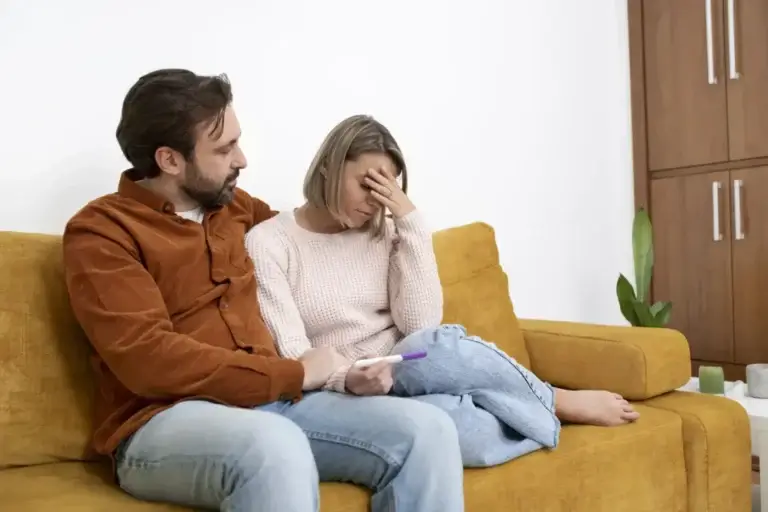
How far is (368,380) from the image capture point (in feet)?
4.57

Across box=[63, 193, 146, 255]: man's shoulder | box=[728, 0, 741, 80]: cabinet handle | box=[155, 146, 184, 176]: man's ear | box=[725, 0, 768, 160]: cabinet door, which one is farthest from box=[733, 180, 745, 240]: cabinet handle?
box=[63, 193, 146, 255]: man's shoulder

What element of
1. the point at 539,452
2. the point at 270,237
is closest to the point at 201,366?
the point at 270,237

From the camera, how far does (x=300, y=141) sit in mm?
2221

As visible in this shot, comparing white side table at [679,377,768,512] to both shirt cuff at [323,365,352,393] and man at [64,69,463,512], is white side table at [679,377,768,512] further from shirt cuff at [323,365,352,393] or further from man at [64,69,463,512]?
shirt cuff at [323,365,352,393]

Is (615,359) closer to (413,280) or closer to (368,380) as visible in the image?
(413,280)

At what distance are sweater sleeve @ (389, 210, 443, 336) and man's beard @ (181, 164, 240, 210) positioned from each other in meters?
0.39

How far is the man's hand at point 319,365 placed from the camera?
1.43 meters

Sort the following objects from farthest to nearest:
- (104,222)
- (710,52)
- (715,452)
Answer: (710,52), (715,452), (104,222)

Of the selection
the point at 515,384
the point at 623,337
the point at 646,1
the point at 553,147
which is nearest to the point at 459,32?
the point at 553,147

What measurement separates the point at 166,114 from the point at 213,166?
0.13 metres

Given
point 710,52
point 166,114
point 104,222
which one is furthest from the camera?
point 710,52

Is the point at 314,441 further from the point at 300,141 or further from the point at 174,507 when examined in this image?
the point at 300,141

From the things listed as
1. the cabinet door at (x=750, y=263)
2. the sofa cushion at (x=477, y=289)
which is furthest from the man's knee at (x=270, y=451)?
the cabinet door at (x=750, y=263)

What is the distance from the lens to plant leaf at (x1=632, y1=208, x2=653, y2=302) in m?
2.70
